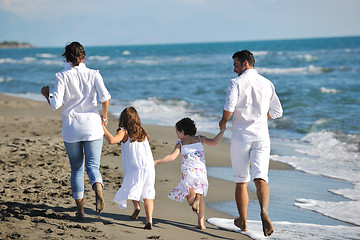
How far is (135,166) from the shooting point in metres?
4.16

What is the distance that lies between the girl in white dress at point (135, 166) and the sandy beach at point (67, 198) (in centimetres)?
28

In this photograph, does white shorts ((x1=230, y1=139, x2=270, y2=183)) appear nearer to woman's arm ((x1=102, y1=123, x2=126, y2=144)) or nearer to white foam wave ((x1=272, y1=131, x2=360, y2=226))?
woman's arm ((x1=102, y1=123, x2=126, y2=144))

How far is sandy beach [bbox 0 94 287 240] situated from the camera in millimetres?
3969

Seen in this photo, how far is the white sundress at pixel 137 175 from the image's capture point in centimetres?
414

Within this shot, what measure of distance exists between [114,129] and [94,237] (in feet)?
20.6

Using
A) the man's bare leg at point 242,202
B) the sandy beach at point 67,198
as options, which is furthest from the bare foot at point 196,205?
the man's bare leg at point 242,202

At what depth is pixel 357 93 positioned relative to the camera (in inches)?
723

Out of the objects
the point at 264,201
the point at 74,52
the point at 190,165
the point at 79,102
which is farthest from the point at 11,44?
the point at 264,201

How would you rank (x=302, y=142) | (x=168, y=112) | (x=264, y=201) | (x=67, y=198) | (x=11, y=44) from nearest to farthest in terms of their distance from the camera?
(x=264, y=201) < (x=67, y=198) < (x=302, y=142) < (x=168, y=112) < (x=11, y=44)

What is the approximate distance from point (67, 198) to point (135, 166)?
1.25m

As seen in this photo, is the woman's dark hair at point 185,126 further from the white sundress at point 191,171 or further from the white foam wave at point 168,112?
the white foam wave at point 168,112

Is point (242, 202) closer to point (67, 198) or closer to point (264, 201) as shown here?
point (264, 201)

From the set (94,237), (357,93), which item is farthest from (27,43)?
(94,237)

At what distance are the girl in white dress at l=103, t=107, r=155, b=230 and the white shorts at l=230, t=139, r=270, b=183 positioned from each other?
0.83 meters
